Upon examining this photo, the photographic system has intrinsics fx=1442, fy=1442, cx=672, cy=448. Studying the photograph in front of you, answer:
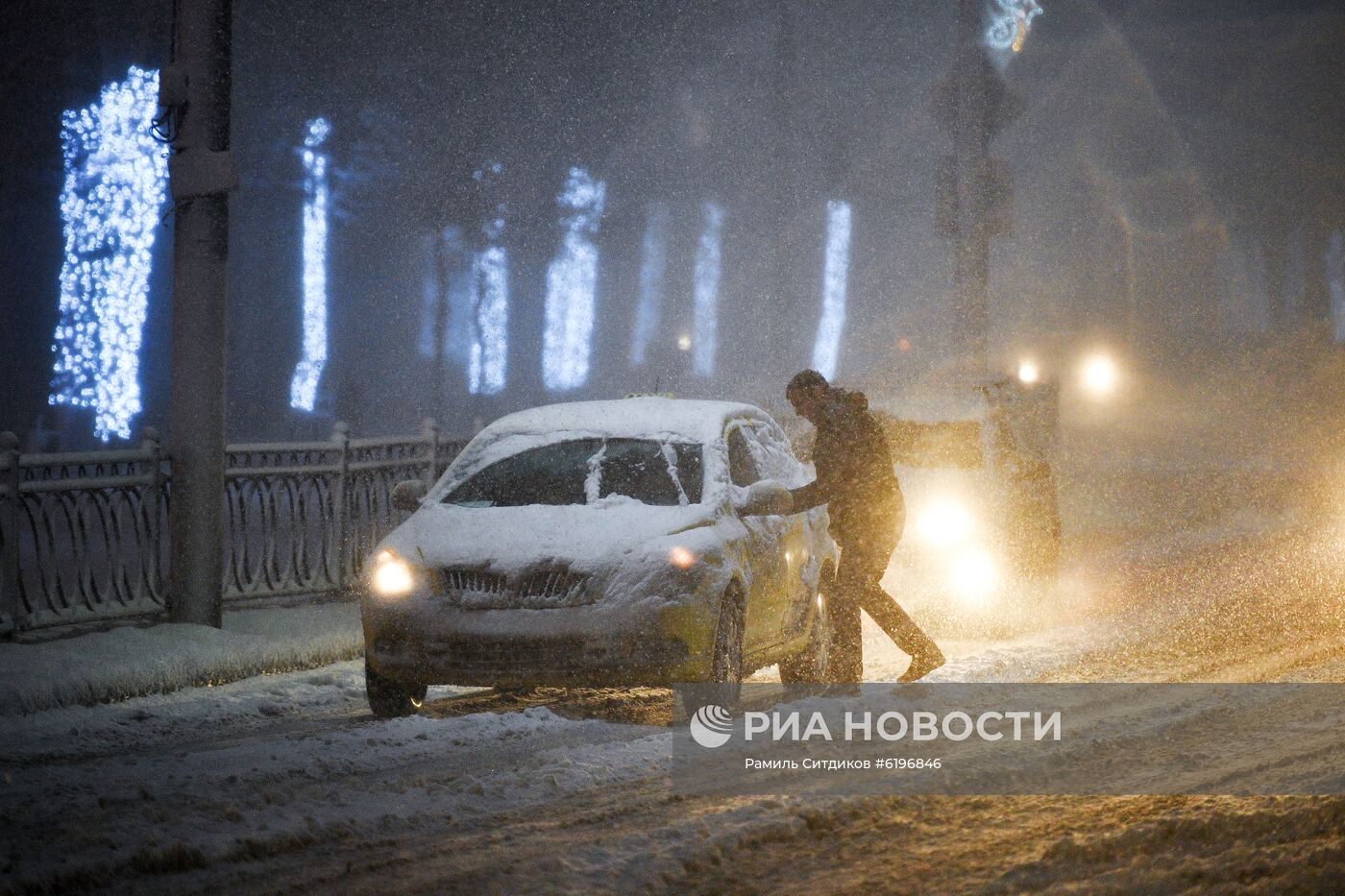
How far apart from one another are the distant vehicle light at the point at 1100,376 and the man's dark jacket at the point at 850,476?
54.5 meters

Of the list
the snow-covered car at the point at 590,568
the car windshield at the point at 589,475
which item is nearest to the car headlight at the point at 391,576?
the snow-covered car at the point at 590,568

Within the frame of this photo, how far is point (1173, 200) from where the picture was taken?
7062 centimetres

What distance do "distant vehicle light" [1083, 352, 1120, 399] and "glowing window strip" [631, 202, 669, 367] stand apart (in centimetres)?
2057

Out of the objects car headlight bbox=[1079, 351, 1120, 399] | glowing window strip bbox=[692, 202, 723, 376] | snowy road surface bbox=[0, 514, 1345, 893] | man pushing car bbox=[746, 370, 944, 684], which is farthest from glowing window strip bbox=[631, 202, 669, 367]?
snowy road surface bbox=[0, 514, 1345, 893]

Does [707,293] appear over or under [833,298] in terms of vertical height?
over

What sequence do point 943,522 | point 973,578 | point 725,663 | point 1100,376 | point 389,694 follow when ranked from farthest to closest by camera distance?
1. point 1100,376
2. point 943,522
3. point 973,578
4. point 389,694
5. point 725,663

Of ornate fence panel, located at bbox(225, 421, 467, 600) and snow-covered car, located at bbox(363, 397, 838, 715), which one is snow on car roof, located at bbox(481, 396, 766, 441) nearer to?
snow-covered car, located at bbox(363, 397, 838, 715)

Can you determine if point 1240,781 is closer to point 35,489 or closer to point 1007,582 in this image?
point 35,489

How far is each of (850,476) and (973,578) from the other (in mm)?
6470

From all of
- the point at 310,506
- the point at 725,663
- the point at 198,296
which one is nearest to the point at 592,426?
the point at 725,663

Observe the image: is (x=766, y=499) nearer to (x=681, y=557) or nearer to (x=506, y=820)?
(x=681, y=557)

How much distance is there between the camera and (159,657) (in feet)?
29.4

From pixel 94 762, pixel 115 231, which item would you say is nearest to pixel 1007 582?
pixel 94 762

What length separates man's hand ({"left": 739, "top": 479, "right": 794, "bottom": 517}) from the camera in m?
7.43
